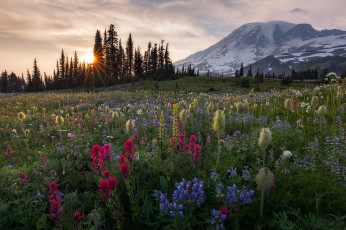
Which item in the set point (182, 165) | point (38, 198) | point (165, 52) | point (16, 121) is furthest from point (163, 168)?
point (165, 52)

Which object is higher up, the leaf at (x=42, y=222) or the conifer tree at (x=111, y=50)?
the conifer tree at (x=111, y=50)

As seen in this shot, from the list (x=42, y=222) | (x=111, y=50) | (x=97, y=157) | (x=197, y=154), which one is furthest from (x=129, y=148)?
(x=111, y=50)

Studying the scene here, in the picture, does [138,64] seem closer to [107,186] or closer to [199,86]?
[199,86]

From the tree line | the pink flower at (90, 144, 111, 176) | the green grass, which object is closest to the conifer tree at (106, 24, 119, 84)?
the tree line

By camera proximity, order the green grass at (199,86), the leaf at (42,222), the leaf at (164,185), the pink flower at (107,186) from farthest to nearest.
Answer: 1. the green grass at (199,86)
2. the leaf at (164,185)
3. the leaf at (42,222)
4. the pink flower at (107,186)

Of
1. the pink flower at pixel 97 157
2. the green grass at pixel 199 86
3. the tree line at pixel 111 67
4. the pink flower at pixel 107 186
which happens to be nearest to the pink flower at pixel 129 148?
the pink flower at pixel 97 157

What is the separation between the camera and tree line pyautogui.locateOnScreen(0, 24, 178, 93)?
206 feet

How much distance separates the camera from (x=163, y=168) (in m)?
2.96

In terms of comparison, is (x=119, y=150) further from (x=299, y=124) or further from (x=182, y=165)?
(x=299, y=124)

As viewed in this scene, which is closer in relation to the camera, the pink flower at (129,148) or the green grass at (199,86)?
the pink flower at (129,148)

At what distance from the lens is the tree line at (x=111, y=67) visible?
2475 inches

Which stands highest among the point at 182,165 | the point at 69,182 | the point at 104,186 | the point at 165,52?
the point at 165,52

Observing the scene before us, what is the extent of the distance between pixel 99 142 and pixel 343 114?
6.76 meters

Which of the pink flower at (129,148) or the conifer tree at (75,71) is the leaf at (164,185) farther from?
the conifer tree at (75,71)
